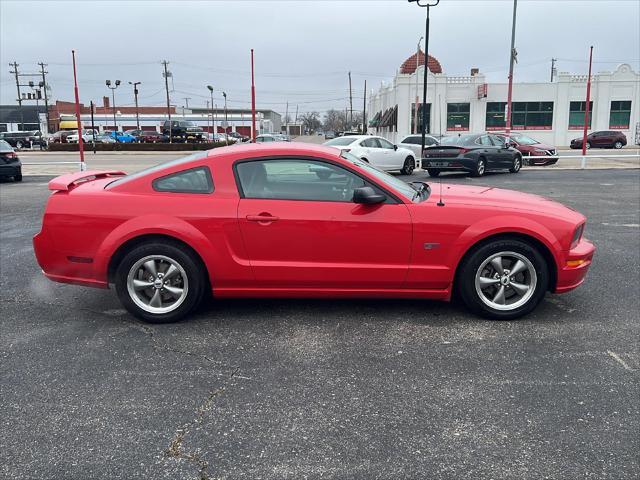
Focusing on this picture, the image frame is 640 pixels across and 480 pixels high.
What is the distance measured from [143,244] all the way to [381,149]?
595 inches

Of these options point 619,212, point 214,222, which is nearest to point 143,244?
point 214,222

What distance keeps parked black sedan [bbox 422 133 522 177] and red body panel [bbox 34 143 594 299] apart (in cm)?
1404

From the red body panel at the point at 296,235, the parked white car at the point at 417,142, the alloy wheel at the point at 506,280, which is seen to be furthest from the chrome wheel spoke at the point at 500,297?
the parked white car at the point at 417,142

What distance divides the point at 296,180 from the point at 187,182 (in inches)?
36.1

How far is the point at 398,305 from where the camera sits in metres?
5.12

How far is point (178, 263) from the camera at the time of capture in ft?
14.9

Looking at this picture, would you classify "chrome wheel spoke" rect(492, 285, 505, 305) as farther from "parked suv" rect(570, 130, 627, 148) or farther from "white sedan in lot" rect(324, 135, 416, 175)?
"parked suv" rect(570, 130, 627, 148)

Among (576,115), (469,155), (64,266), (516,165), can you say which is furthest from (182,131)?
(64,266)

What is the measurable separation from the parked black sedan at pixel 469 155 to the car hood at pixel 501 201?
13.5 meters

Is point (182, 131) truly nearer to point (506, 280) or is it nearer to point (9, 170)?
point (9, 170)

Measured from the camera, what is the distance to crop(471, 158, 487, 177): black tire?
18562mm

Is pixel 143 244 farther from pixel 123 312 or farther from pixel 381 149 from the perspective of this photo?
pixel 381 149

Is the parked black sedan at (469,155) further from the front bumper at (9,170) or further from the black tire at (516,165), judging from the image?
the front bumper at (9,170)

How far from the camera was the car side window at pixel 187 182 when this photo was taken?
466 cm
